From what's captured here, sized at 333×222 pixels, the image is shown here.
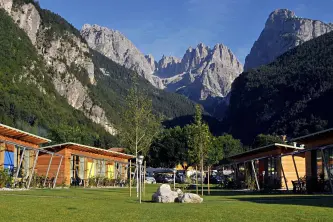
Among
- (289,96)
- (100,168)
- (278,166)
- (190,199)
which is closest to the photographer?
(190,199)

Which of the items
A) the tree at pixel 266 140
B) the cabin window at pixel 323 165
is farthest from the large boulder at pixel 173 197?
the tree at pixel 266 140

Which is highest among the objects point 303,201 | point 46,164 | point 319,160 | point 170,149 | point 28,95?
point 28,95

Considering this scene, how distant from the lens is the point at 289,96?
14875 cm

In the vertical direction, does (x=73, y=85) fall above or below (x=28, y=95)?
above

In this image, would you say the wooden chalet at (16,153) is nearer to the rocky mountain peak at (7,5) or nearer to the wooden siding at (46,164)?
the wooden siding at (46,164)

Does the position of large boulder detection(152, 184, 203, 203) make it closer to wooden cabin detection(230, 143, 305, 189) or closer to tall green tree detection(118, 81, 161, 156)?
tall green tree detection(118, 81, 161, 156)

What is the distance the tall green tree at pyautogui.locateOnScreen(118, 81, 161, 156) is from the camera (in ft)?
86.7

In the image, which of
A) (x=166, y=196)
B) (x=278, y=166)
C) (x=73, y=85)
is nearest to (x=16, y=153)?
(x=166, y=196)

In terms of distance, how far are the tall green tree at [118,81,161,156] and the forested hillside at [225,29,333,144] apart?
3914 inches

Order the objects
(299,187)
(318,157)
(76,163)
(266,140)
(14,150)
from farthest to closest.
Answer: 1. (266,140)
2. (76,163)
3. (14,150)
4. (318,157)
5. (299,187)

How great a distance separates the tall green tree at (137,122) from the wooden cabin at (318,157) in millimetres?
8987

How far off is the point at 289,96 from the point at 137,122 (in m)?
129

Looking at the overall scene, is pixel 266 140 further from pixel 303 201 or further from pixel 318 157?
pixel 303 201

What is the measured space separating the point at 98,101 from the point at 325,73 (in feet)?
247
